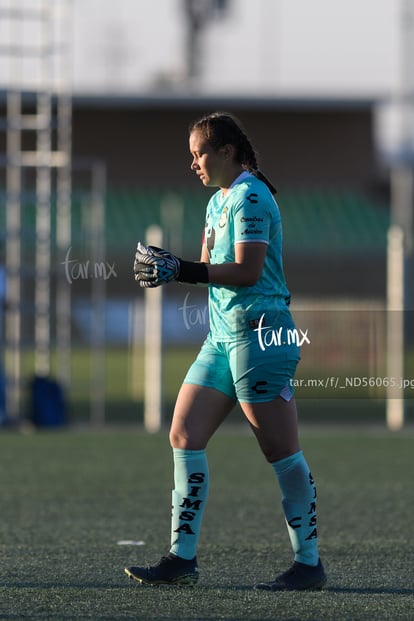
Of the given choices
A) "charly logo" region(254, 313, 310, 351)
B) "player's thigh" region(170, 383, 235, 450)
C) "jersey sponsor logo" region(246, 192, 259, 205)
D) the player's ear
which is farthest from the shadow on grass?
the player's ear

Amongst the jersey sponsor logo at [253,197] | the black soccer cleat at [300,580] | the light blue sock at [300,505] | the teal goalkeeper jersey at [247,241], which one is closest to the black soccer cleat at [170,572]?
the black soccer cleat at [300,580]

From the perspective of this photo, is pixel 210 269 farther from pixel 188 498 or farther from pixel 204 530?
pixel 204 530

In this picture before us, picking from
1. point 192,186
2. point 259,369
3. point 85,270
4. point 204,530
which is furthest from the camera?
point 192,186

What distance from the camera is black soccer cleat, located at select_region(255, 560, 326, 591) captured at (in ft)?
17.9

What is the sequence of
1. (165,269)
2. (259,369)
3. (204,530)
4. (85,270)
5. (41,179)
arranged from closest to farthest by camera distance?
(165,269) < (259,369) < (85,270) < (204,530) < (41,179)

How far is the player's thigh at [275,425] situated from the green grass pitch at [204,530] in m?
0.57

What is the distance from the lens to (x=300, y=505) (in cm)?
548

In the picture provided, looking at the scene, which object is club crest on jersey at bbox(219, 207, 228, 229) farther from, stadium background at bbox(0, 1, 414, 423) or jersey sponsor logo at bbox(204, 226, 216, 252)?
stadium background at bbox(0, 1, 414, 423)

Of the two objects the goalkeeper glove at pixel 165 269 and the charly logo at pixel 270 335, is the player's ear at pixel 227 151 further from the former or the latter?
the charly logo at pixel 270 335

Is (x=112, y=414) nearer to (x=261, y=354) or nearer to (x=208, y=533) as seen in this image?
(x=208, y=533)

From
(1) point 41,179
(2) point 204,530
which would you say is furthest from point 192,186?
(2) point 204,530

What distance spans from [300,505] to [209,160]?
140cm

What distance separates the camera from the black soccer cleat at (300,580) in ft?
17.9

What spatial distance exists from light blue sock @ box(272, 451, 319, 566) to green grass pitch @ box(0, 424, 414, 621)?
193mm
